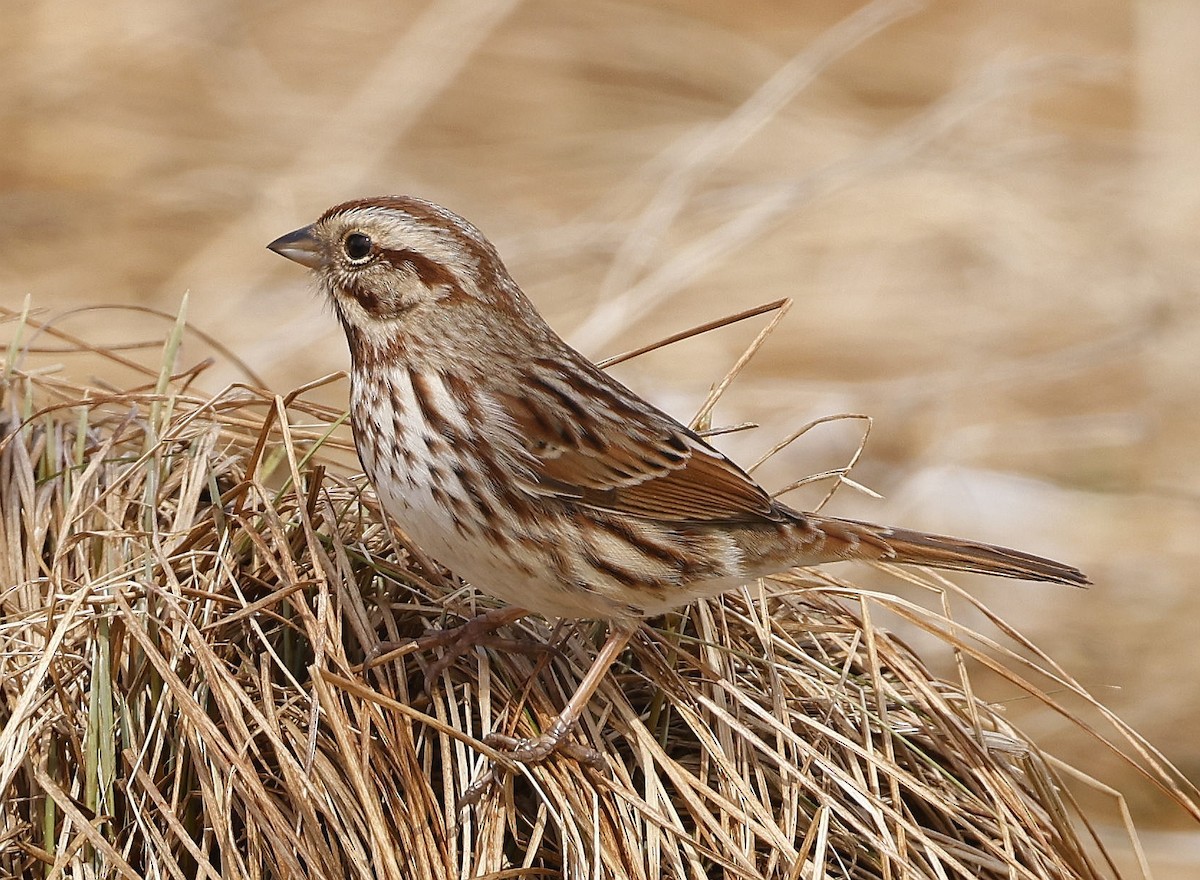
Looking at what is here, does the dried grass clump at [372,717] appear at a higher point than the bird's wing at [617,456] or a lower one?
lower

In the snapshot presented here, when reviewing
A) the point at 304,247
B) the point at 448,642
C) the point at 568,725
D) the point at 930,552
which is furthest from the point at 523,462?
the point at 930,552

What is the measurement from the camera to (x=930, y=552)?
10.1 ft

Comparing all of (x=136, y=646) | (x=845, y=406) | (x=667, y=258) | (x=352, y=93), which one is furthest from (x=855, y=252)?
(x=136, y=646)

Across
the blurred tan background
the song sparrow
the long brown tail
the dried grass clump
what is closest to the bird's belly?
the song sparrow

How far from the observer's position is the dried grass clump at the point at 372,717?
2.44 m

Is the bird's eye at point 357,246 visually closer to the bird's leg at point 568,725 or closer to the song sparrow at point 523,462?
the song sparrow at point 523,462

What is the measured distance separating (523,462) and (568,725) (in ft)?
1.77

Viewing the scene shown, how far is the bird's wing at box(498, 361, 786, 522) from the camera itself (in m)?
2.94

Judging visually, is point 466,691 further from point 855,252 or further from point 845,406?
point 855,252

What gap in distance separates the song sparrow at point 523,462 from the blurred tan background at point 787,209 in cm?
202

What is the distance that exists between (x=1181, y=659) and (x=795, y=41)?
5007 mm

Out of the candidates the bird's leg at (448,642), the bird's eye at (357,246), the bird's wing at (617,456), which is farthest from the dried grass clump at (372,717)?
the bird's eye at (357,246)

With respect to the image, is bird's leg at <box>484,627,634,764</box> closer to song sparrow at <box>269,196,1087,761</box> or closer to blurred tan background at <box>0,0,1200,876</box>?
song sparrow at <box>269,196,1087,761</box>

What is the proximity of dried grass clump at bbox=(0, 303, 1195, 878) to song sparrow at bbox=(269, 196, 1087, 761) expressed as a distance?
113 millimetres
